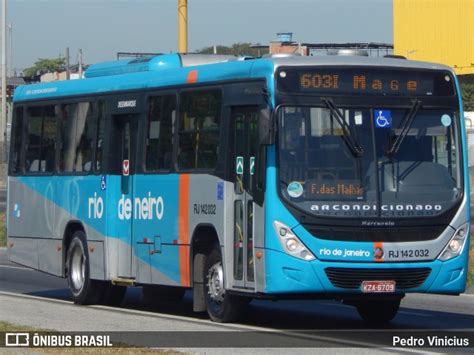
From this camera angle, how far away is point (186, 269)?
15.6 meters

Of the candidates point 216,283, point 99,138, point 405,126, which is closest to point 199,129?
point 216,283

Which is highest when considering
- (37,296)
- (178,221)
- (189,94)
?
(189,94)

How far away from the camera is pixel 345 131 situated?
13734 millimetres

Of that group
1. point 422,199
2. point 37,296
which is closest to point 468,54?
point 37,296

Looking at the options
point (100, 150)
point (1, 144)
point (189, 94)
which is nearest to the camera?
point (189, 94)

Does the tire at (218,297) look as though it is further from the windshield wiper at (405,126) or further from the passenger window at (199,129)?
the windshield wiper at (405,126)

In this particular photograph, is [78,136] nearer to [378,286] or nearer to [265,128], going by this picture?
[265,128]

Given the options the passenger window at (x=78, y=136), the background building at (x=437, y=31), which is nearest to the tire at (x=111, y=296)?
the passenger window at (x=78, y=136)

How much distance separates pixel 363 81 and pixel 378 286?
2351mm

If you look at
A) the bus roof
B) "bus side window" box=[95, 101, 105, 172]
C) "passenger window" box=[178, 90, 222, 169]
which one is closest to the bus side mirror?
the bus roof

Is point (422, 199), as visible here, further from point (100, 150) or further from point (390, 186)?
point (100, 150)

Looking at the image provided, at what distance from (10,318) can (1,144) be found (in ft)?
168

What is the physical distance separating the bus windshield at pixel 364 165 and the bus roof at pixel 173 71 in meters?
0.62

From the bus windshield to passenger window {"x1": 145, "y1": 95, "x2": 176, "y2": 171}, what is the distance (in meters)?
2.88
